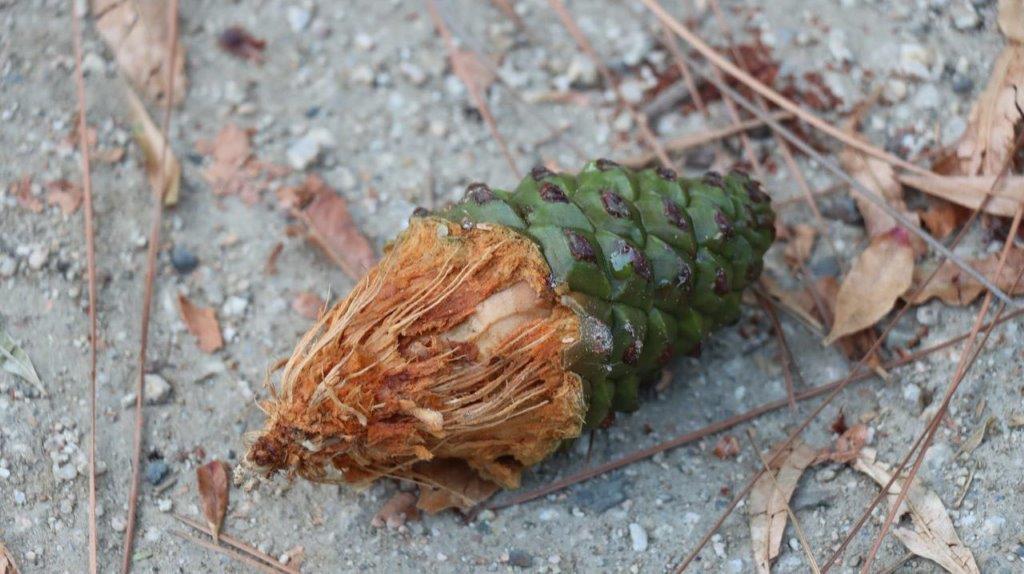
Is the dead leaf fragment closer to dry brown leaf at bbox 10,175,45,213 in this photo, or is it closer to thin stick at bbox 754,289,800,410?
dry brown leaf at bbox 10,175,45,213

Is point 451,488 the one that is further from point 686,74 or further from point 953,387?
point 686,74

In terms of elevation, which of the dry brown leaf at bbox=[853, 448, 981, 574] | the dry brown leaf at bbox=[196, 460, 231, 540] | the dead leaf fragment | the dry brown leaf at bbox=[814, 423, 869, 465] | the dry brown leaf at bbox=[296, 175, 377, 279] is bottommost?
the dry brown leaf at bbox=[853, 448, 981, 574]

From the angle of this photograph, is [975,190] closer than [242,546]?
No

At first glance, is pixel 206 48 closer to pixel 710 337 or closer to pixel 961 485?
pixel 710 337

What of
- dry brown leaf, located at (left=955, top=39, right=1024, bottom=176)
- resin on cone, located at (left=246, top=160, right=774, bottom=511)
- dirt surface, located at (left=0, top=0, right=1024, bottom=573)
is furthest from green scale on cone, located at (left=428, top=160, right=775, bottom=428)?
dry brown leaf, located at (left=955, top=39, right=1024, bottom=176)

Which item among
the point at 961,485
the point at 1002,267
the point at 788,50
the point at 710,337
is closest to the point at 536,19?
the point at 788,50

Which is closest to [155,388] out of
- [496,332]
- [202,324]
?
[202,324]
